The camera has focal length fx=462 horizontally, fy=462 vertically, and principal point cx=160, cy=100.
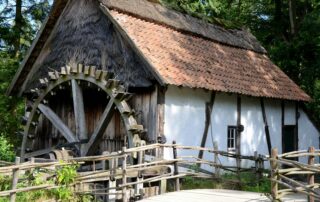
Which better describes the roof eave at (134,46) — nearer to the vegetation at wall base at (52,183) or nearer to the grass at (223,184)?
the grass at (223,184)

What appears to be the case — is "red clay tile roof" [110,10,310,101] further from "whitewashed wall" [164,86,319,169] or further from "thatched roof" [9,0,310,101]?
"whitewashed wall" [164,86,319,169]

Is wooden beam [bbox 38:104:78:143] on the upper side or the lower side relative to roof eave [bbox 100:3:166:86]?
lower

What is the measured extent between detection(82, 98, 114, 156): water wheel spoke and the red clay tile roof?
170 cm

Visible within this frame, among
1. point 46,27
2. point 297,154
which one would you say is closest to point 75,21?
point 46,27

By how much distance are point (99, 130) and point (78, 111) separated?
967 mm

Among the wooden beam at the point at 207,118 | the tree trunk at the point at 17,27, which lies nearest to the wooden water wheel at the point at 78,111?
the wooden beam at the point at 207,118

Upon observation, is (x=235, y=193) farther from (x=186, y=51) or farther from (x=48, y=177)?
(x=186, y=51)

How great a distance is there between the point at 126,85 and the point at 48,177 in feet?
14.5

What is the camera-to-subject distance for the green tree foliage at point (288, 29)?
19.2 meters

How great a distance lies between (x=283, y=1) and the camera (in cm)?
2234

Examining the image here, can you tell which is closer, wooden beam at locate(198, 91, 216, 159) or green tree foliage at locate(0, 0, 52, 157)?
wooden beam at locate(198, 91, 216, 159)

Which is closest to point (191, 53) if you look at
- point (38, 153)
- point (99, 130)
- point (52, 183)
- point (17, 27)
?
point (99, 130)

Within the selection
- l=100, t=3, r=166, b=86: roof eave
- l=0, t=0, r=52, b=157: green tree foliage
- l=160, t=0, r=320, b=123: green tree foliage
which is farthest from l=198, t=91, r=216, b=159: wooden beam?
l=0, t=0, r=52, b=157: green tree foliage

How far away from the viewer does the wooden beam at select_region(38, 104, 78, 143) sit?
12875 mm
